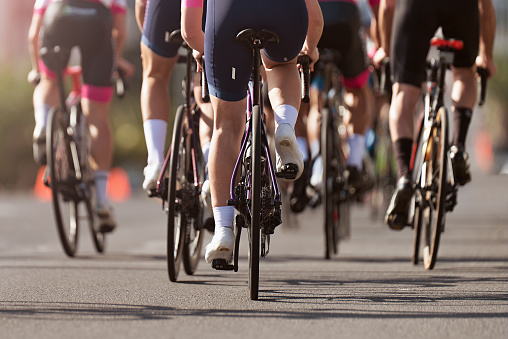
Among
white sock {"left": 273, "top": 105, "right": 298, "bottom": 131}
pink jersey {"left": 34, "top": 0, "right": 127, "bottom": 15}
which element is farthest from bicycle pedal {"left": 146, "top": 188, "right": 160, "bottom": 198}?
pink jersey {"left": 34, "top": 0, "right": 127, "bottom": 15}

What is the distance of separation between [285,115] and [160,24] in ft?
5.08

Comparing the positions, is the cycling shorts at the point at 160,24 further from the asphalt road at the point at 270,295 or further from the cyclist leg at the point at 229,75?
the asphalt road at the point at 270,295

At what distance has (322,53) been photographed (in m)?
8.57

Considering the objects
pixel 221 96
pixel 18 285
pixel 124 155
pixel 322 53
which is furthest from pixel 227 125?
pixel 124 155

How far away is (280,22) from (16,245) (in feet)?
18.6

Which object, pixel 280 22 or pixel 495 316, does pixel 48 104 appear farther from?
pixel 495 316

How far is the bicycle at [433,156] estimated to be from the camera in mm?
6828

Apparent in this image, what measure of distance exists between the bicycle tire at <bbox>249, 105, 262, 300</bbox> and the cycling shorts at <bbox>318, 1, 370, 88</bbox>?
343 centimetres

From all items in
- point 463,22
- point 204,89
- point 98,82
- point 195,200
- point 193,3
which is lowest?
point 195,200

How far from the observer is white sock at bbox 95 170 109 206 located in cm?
848

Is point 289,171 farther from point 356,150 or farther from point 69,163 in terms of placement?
point 356,150

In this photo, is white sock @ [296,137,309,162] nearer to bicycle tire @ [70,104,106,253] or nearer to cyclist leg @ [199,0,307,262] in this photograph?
bicycle tire @ [70,104,106,253]

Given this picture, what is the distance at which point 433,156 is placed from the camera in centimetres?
709

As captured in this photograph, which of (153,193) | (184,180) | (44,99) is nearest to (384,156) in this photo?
(44,99)
